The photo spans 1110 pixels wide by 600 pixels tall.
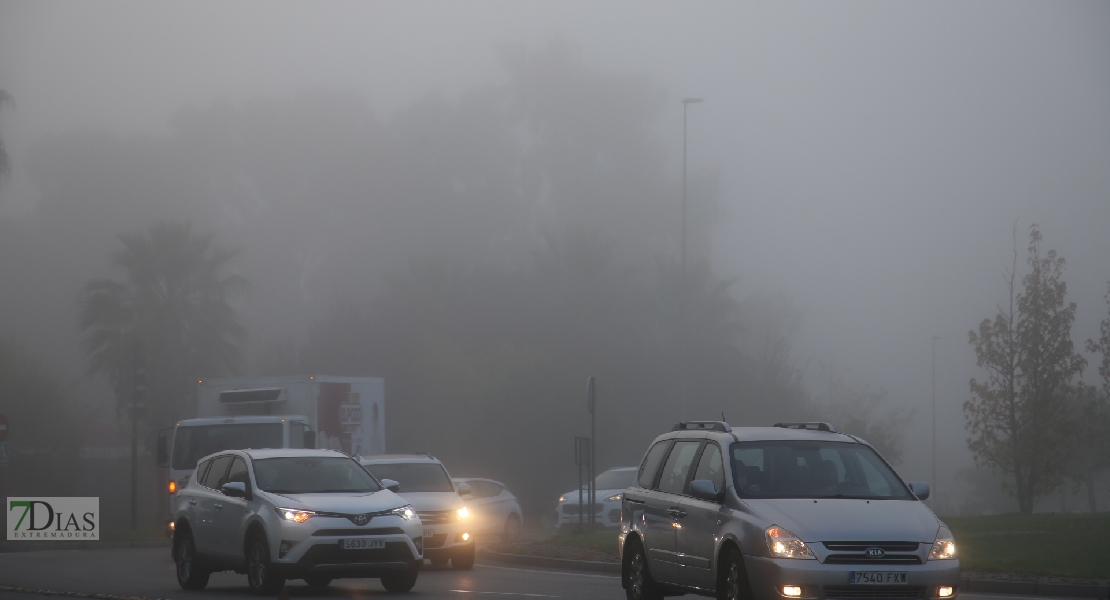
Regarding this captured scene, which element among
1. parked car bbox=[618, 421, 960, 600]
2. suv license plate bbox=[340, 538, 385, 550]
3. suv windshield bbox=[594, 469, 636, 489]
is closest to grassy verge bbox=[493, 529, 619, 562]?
suv license plate bbox=[340, 538, 385, 550]

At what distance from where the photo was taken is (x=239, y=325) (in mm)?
57062

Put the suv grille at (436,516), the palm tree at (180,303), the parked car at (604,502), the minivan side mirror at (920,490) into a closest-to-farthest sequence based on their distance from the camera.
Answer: the minivan side mirror at (920,490), the suv grille at (436,516), the parked car at (604,502), the palm tree at (180,303)

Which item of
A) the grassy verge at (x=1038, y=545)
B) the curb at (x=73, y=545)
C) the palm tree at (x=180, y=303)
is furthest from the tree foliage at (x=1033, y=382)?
the palm tree at (x=180, y=303)

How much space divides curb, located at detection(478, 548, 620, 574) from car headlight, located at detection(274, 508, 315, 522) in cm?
625

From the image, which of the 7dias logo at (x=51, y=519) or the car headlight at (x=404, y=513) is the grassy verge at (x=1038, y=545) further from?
the 7dias logo at (x=51, y=519)

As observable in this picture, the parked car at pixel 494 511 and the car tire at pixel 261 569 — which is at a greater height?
the car tire at pixel 261 569

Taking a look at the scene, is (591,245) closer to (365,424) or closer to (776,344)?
(776,344)

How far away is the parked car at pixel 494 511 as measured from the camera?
26.5 meters

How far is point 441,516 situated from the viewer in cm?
1867

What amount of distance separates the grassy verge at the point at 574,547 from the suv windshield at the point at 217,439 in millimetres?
5196

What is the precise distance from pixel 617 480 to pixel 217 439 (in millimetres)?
9971

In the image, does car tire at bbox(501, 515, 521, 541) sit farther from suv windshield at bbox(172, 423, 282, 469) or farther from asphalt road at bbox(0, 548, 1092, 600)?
asphalt road at bbox(0, 548, 1092, 600)

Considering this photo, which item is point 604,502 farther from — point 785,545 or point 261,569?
point 785,545

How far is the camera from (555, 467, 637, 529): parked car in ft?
95.1
